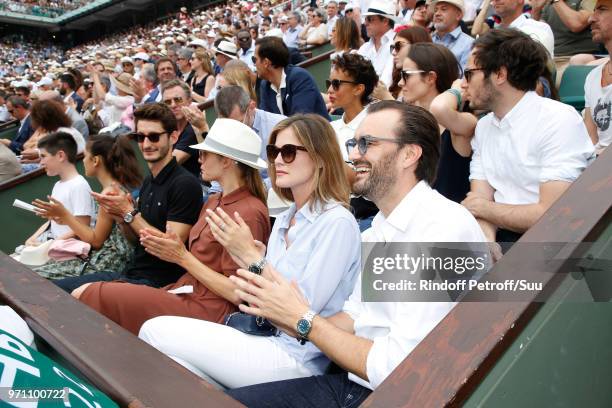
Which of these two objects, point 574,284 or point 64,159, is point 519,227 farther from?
point 64,159

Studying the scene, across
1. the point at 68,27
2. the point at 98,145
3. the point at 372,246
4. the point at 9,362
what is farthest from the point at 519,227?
the point at 68,27

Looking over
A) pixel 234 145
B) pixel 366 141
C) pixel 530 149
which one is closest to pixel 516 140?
pixel 530 149

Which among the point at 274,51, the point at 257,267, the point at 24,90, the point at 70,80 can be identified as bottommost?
the point at 24,90

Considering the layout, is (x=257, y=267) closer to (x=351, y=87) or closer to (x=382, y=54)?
(x=351, y=87)

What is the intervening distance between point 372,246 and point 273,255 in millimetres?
567

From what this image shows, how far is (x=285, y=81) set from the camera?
470cm

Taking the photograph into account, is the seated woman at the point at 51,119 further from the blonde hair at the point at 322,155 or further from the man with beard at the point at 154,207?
the blonde hair at the point at 322,155

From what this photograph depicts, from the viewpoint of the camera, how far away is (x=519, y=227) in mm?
2326

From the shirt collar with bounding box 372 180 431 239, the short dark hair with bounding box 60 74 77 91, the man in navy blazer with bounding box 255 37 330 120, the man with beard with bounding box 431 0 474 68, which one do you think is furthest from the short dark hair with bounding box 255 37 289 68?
the short dark hair with bounding box 60 74 77 91

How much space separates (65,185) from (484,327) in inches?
142

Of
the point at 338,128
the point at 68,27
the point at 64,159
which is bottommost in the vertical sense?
the point at 68,27

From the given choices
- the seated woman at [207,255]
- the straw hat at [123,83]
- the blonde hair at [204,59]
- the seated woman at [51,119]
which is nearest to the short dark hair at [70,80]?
the straw hat at [123,83]

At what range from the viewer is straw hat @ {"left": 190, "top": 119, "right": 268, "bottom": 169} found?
9.37ft

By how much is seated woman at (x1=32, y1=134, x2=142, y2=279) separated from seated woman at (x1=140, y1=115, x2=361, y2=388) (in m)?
1.46
